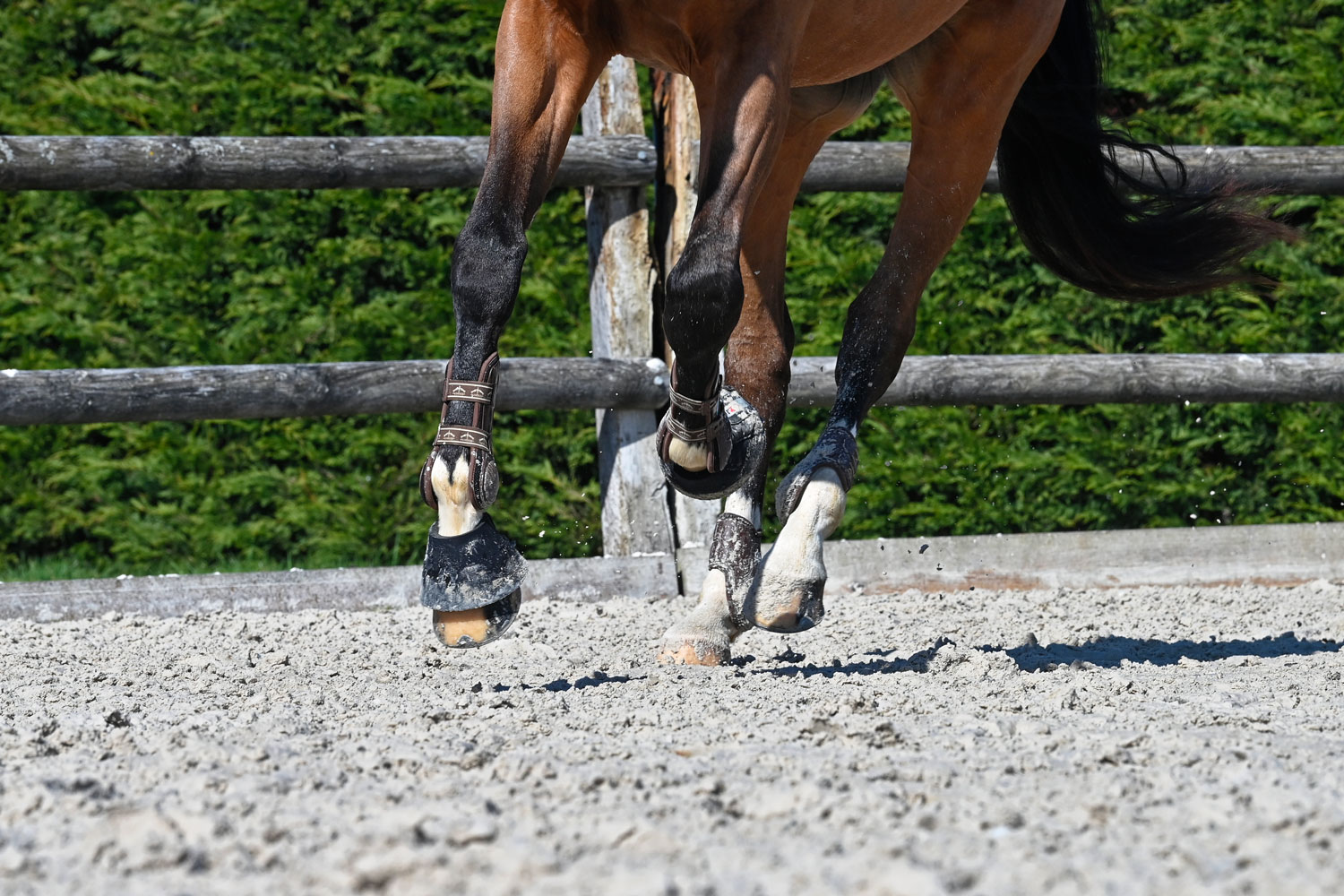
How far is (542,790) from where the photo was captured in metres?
1.44

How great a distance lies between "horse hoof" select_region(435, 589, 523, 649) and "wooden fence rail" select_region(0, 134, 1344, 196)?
187cm

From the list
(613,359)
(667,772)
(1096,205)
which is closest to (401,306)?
(613,359)

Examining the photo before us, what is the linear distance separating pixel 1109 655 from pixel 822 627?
71cm

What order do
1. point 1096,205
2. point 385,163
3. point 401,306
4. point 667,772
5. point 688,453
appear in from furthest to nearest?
→ point 401,306 → point 385,163 → point 1096,205 → point 688,453 → point 667,772

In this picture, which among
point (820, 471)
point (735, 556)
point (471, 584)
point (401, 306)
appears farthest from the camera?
point (401, 306)

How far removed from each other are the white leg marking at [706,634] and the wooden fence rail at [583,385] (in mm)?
1186

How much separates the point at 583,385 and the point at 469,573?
166 cm

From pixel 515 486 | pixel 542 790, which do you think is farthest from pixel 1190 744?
pixel 515 486

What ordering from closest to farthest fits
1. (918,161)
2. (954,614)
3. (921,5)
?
(921,5), (918,161), (954,614)

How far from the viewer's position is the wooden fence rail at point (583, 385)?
140 inches

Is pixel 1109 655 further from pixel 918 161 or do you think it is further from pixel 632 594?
pixel 632 594

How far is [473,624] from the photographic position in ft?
7.41

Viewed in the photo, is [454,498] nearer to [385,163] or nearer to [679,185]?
[385,163]

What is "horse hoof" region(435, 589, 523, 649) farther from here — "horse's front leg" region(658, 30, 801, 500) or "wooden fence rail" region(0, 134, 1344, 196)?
"wooden fence rail" region(0, 134, 1344, 196)
